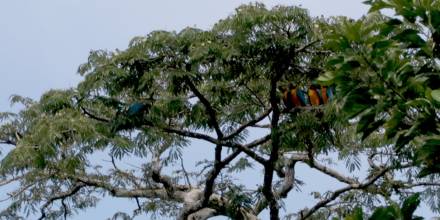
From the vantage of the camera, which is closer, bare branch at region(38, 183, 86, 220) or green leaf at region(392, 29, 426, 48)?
green leaf at region(392, 29, 426, 48)

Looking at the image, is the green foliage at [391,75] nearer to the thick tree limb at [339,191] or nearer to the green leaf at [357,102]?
the green leaf at [357,102]

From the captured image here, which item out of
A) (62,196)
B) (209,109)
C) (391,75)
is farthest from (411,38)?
(62,196)

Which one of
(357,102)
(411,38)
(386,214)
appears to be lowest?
(386,214)

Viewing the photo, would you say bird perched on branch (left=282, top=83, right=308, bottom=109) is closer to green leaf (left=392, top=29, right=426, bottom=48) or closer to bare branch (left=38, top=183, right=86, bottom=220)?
bare branch (left=38, top=183, right=86, bottom=220)

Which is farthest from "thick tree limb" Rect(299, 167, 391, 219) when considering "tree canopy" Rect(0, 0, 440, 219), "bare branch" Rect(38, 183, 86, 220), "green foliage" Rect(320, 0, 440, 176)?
"green foliage" Rect(320, 0, 440, 176)

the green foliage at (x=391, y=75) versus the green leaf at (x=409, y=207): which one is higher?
the green foliage at (x=391, y=75)

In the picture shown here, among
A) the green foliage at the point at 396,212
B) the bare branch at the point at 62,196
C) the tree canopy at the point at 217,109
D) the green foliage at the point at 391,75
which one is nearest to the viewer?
the green foliage at the point at 396,212

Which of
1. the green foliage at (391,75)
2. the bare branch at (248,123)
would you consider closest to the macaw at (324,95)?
the bare branch at (248,123)

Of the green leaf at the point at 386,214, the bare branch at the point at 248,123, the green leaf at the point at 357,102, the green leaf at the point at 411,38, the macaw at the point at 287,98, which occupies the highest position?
the macaw at the point at 287,98

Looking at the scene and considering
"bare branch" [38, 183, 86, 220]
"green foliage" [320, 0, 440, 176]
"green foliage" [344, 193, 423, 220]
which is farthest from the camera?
"bare branch" [38, 183, 86, 220]

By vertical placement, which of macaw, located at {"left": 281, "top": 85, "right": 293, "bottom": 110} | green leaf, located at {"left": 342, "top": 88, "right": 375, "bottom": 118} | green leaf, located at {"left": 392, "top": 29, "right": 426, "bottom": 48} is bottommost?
green leaf, located at {"left": 342, "top": 88, "right": 375, "bottom": 118}

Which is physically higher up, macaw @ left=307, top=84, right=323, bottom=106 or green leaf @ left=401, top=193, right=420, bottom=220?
macaw @ left=307, top=84, right=323, bottom=106

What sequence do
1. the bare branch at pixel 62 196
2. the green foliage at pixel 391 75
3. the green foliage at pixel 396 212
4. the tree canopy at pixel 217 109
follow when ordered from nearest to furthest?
the green foliage at pixel 396 212, the green foliage at pixel 391 75, the tree canopy at pixel 217 109, the bare branch at pixel 62 196

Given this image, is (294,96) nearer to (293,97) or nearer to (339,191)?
(293,97)
